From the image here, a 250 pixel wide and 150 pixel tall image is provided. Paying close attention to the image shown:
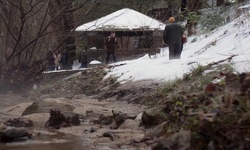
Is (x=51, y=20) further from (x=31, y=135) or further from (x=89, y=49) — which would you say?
(x=89, y=49)

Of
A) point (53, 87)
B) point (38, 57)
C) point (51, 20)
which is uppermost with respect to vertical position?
point (51, 20)

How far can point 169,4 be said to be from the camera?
32.4 metres

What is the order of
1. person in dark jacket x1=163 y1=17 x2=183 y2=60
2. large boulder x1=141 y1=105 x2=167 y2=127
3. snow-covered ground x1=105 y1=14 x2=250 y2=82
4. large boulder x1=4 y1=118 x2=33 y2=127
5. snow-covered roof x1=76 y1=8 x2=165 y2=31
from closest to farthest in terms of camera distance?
large boulder x1=141 y1=105 x2=167 y2=127 < large boulder x1=4 y1=118 x2=33 y2=127 < snow-covered ground x1=105 y1=14 x2=250 y2=82 < person in dark jacket x1=163 y1=17 x2=183 y2=60 < snow-covered roof x1=76 y1=8 x2=165 y2=31

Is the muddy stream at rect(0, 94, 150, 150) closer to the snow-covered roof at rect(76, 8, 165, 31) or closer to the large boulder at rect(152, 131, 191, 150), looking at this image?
the large boulder at rect(152, 131, 191, 150)

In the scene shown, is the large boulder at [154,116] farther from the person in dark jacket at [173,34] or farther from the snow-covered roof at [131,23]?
the snow-covered roof at [131,23]

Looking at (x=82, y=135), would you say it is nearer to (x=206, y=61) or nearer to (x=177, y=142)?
(x=177, y=142)

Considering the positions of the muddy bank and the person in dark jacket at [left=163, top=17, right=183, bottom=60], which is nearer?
the muddy bank

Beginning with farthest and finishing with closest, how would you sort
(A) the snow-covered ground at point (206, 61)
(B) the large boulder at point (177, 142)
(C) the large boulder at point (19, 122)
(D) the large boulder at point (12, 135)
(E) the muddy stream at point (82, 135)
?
(A) the snow-covered ground at point (206, 61)
(C) the large boulder at point (19, 122)
(D) the large boulder at point (12, 135)
(E) the muddy stream at point (82, 135)
(B) the large boulder at point (177, 142)

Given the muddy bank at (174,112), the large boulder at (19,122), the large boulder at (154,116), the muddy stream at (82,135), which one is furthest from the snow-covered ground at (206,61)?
the large boulder at (19,122)

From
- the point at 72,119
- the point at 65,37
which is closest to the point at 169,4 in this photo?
the point at 65,37

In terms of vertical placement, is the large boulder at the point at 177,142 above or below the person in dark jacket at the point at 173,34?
below

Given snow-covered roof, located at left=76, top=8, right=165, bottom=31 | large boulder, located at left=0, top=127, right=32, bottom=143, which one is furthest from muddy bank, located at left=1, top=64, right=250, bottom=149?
snow-covered roof, located at left=76, top=8, right=165, bottom=31

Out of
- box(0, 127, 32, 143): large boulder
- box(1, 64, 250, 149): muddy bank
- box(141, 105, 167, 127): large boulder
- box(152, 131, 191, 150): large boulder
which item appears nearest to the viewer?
box(1, 64, 250, 149): muddy bank

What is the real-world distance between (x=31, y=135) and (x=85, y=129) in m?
1.07
